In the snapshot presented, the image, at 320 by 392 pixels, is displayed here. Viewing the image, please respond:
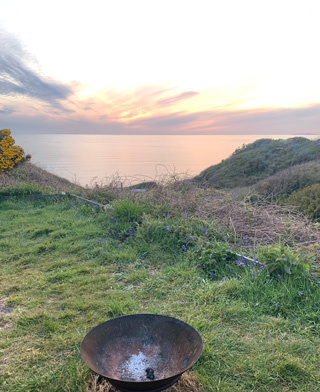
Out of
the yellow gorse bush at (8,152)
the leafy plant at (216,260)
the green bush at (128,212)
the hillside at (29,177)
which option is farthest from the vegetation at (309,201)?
the yellow gorse bush at (8,152)

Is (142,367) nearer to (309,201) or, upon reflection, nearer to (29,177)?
(309,201)

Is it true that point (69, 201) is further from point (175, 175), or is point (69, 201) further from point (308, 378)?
point (308, 378)

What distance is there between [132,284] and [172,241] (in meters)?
1.15

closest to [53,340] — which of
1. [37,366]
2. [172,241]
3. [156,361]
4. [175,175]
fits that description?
[37,366]

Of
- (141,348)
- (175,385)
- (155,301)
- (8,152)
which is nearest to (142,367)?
(141,348)

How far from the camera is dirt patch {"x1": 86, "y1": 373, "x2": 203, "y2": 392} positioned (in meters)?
1.93

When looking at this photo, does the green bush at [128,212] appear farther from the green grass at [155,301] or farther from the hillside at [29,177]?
the hillside at [29,177]

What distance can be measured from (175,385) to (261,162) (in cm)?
1684

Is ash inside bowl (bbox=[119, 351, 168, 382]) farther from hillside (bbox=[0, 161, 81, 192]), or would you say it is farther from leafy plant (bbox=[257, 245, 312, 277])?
→ hillside (bbox=[0, 161, 81, 192])

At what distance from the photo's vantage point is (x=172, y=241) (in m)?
4.45

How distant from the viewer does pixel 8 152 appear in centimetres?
1055

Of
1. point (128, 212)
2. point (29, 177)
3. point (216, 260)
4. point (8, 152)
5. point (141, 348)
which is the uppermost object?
point (8, 152)

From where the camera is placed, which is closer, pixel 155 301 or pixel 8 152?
pixel 155 301

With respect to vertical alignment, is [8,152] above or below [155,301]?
above
